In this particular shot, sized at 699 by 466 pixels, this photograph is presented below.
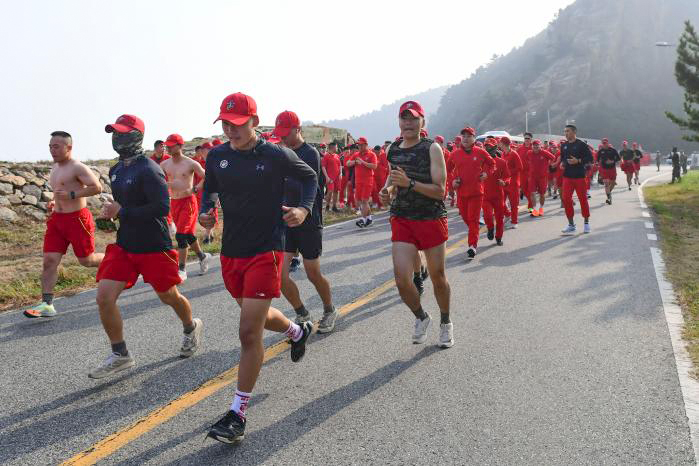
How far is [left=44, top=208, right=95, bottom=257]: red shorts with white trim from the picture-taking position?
6.37m

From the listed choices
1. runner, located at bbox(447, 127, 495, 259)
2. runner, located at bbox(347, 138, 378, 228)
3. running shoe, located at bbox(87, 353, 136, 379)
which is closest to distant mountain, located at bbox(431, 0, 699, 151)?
runner, located at bbox(347, 138, 378, 228)

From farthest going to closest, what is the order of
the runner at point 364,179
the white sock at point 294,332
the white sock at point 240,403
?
1. the runner at point 364,179
2. the white sock at point 294,332
3. the white sock at point 240,403

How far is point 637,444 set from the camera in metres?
3.20

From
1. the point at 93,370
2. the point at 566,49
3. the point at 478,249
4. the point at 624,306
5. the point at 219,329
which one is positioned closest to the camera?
the point at 93,370

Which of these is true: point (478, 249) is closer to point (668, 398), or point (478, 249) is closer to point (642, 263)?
point (642, 263)

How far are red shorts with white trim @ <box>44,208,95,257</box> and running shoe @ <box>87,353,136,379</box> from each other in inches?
88.5

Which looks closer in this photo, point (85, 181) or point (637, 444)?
point (637, 444)

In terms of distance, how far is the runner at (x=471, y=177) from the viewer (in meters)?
9.61

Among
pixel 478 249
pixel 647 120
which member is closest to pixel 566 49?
pixel 647 120

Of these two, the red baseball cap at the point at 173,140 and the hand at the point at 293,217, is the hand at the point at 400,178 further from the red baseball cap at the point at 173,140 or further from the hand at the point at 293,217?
the red baseball cap at the point at 173,140


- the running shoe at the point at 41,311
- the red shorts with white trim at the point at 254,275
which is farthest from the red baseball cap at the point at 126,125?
the running shoe at the point at 41,311

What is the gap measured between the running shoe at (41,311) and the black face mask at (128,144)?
9.20ft

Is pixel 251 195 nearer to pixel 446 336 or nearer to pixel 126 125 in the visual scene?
pixel 126 125

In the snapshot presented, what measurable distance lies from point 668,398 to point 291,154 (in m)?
2.93
